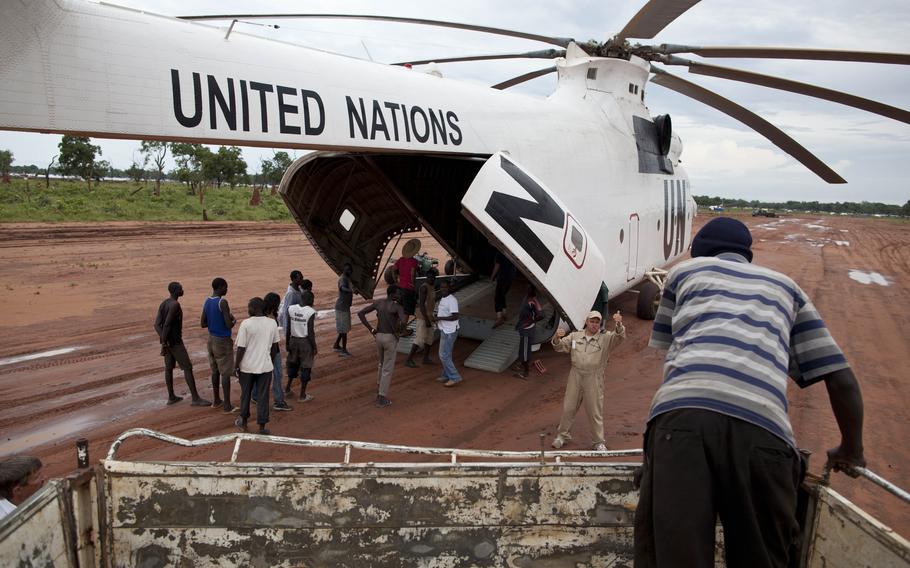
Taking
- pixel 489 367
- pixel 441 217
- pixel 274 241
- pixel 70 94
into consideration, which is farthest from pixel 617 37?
pixel 274 241

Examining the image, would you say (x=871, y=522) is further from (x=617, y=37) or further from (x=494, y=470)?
(x=617, y=37)

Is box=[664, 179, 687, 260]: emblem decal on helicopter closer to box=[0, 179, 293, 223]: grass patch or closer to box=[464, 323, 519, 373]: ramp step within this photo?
box=[464, 323, 519, 373]: ramp step

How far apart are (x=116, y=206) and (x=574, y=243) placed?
3168 cm

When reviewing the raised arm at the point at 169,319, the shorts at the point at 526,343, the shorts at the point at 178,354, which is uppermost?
the raised arm at the point at 169,319

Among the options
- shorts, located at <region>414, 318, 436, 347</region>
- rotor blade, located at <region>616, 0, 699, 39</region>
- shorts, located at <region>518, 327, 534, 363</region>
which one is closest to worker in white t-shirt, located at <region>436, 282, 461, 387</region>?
shorts, located at <region>414, 318, 436, 347</region>

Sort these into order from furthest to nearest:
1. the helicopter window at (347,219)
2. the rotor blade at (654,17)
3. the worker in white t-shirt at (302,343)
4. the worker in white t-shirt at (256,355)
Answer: the helicopter window at (347,219), the rotor blade at (654,17), the worker in white t-shirt at (302,343), the worker in white t-shirt at (256,355)

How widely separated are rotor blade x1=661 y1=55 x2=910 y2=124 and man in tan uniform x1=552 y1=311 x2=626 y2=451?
17.1 ft

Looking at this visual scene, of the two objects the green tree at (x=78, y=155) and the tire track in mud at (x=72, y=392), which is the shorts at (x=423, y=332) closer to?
the tire track in mud at (x=72, y=392)

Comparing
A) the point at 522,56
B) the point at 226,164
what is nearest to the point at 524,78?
the point at 522,56

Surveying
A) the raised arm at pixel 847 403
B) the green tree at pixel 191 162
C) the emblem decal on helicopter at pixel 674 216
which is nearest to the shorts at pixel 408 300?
the emblem decal on helicopter at pixel 674 216

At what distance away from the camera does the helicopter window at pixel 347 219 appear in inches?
459

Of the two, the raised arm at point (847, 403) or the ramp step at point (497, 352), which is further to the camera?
the ramp step at point (497, 352)

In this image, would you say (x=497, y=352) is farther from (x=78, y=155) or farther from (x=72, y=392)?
(x=78, y=155)

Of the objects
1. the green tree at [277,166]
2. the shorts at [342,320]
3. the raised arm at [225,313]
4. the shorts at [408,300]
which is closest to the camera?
the raised arm at [225,313]
